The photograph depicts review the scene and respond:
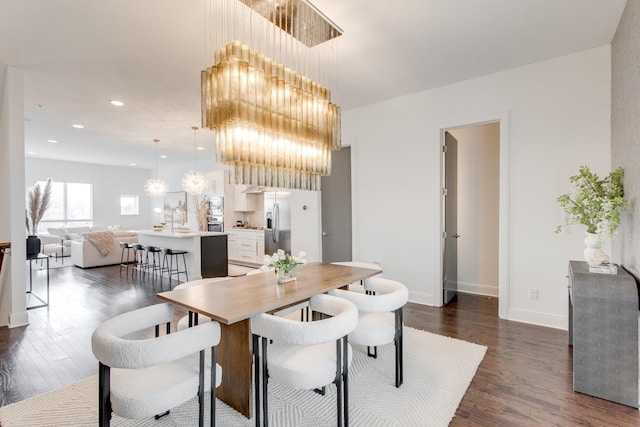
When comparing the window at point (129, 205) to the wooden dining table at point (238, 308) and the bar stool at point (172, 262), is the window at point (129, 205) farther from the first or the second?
the wooden dining table at point (238, 308)

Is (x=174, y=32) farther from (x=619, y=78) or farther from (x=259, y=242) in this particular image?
(x=259, y=242)

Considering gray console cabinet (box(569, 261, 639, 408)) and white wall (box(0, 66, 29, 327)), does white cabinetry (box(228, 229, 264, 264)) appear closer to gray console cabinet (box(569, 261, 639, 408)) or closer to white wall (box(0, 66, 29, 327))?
white wall (box(0, 66, 29, 327))

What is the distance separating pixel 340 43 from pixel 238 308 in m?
2.57

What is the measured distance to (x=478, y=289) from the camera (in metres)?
4.78

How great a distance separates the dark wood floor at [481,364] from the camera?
77.6 inches

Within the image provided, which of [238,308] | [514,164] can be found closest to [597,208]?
[514,164]

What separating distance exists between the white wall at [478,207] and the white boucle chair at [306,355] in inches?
146

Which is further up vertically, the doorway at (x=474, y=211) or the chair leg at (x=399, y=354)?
the doorway at (x=474, y=211)

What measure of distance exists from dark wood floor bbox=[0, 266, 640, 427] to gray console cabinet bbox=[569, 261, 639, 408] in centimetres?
10

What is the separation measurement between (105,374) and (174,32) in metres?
2.71

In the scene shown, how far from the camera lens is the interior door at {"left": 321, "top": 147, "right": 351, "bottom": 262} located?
4.96 metres

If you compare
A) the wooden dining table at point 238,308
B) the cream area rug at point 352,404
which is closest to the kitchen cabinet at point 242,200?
the wooden dining table at point 238,308

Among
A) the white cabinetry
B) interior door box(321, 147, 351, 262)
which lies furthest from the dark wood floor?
the white cabinetry

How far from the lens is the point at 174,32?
9.06 feet
